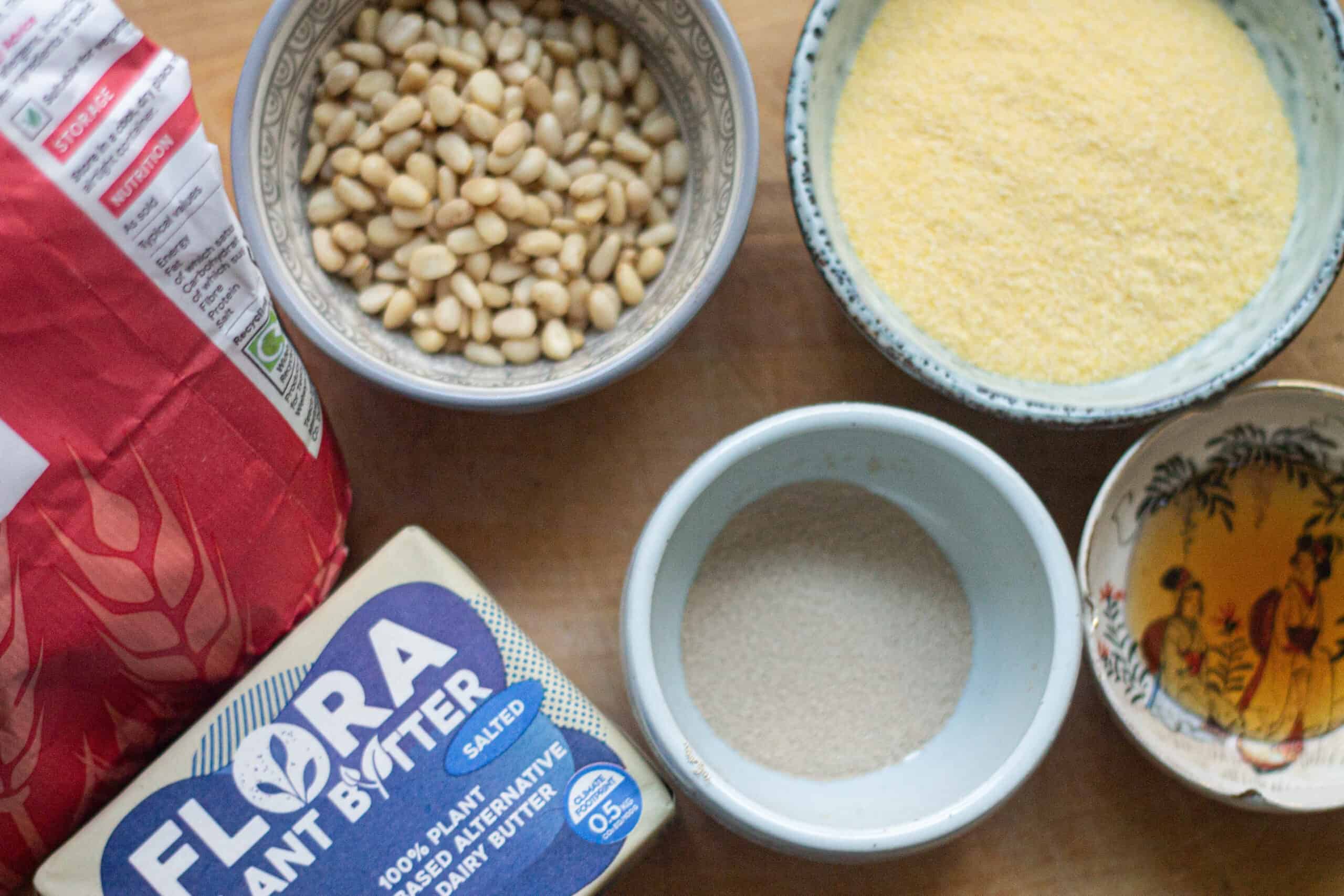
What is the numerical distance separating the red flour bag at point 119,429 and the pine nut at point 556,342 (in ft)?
0.52

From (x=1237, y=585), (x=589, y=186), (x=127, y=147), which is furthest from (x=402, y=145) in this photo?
(x=1237, y=585)

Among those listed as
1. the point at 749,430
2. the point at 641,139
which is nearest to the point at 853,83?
the point at 641,139

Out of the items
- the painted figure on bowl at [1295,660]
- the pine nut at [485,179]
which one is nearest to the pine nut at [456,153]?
the pine nut at [485,179]

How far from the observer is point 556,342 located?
0.75 m

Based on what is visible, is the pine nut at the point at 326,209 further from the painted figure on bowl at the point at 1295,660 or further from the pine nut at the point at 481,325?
the painted figure on bowl at the point at 1295,660

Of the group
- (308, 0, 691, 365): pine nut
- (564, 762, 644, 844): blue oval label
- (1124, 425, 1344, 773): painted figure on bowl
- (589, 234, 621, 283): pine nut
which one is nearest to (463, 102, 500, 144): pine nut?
(308, 0, 691, 365): pine nut

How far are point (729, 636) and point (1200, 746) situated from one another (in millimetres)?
333

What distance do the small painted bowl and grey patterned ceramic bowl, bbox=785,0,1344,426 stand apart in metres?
0.05

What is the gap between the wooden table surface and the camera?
31.6 inches

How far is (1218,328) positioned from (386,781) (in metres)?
0.60

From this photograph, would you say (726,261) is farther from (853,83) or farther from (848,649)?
(848,649)

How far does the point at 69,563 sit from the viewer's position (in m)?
0.56

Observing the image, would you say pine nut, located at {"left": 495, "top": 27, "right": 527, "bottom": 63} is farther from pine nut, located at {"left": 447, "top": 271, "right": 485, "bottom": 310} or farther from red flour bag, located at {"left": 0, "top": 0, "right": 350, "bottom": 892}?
red flour bag, located at {"left": 0, "top": 0, "right": 350, "bottom": 892}

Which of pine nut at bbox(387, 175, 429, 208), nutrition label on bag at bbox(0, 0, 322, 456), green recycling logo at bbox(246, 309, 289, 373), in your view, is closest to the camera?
nutrition label on bag at bbox(0, 0, 322, 456)
